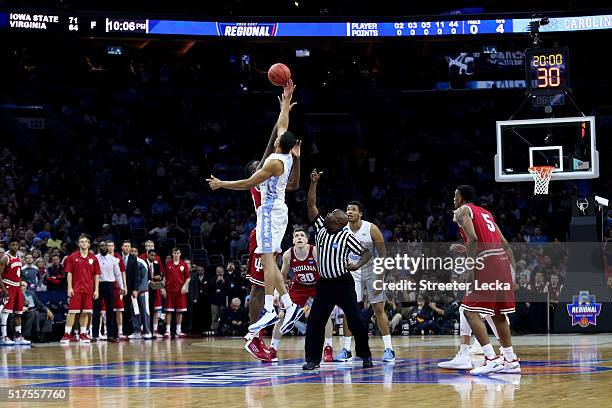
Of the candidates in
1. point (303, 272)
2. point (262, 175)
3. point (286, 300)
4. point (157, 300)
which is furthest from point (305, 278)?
point (157, 300)

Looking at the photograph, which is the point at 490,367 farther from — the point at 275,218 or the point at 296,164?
the point at 296,164

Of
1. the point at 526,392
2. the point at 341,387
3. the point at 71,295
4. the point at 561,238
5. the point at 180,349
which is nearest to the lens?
the point at 526,392

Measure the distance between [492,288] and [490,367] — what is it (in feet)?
2.57

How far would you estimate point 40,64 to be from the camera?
31.8m

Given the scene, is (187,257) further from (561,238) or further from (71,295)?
(561,238)

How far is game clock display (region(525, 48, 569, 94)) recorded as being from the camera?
19.9 metres

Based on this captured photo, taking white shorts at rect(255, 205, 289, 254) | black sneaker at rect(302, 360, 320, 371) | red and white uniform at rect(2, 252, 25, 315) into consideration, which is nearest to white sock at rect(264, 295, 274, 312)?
white shorts at rect(255, 205, 289, 254)

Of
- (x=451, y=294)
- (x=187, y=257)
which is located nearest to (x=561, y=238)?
(x=451, y=294)

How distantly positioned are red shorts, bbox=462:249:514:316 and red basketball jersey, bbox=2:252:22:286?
1039 cm

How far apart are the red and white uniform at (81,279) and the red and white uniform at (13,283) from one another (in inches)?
37.7

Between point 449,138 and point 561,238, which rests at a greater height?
point 449,138

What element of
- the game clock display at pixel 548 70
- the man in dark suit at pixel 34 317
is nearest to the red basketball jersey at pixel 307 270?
the man in dark suit at pixel 34 317

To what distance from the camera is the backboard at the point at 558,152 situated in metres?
18.9

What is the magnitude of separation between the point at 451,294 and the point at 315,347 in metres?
10.3
